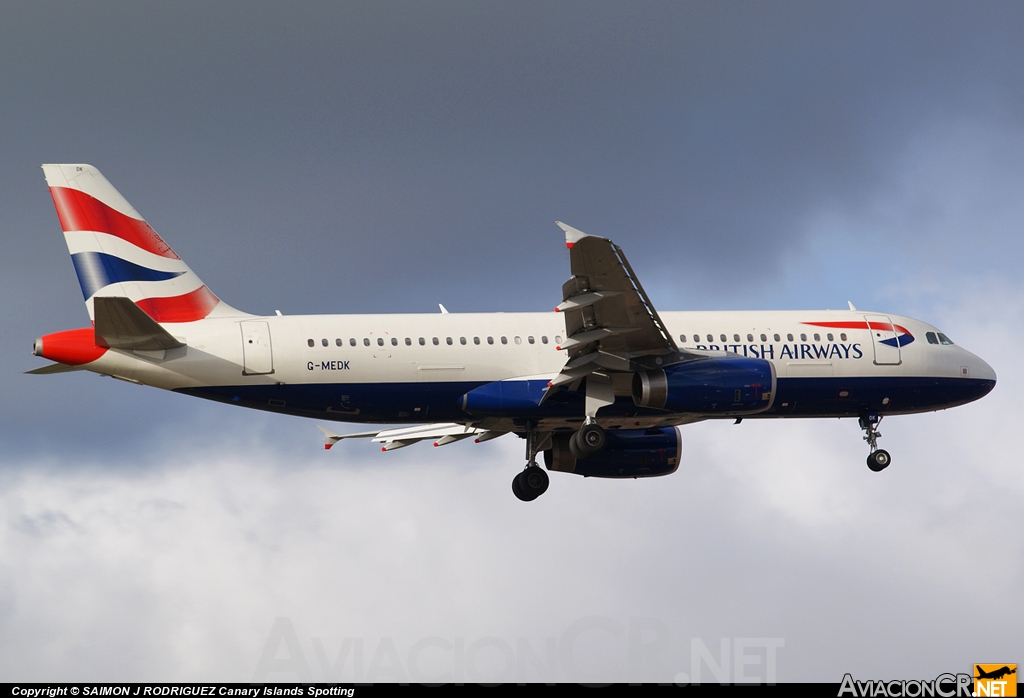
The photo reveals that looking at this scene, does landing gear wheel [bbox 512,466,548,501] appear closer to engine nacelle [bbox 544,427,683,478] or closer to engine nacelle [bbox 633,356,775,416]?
engine nacelle [bbox 544,427,683,478]

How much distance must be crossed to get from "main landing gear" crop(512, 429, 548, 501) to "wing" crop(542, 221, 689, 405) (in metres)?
4.93

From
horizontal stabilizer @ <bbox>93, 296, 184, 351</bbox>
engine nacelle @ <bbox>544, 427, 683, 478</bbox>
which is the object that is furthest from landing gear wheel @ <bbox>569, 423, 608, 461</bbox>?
horizontal stabilizer @ <bbox>93, 296, 184, 351</bbox>

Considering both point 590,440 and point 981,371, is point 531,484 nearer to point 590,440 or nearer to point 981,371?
point 590,440

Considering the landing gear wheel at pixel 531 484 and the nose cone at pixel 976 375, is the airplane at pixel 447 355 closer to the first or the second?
the landing gear wheel at pixel 531 484

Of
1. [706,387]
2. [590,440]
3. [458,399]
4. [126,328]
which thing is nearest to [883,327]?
[706,387]

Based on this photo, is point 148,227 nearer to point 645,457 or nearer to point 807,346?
point 645,457

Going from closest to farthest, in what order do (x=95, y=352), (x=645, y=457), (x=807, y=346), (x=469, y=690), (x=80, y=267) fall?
(x=469, y=690)
(x=95, y=352)
(x=80, y=267)
(x=807, y=346)
(x=645, y=457)

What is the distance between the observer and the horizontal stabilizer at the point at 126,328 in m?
38.2

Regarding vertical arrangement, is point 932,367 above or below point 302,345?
above

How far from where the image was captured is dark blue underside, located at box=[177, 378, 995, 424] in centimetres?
4147

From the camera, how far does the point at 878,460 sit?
48.0m

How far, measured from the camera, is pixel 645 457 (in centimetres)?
4922

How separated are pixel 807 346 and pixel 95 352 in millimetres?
23053

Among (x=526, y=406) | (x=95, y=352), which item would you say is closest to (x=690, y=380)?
(x=526, y=406)
